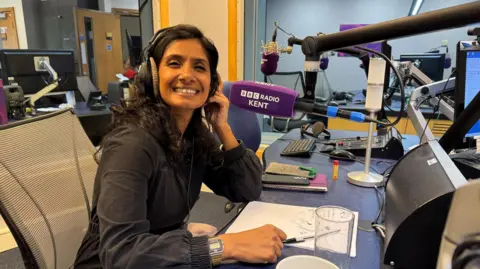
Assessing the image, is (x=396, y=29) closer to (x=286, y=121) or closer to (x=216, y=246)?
(x=216, y=246)

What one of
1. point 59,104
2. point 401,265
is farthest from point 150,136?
point 59,104

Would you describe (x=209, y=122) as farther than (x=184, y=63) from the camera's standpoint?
Yes

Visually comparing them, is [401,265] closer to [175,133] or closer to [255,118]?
[175,133]

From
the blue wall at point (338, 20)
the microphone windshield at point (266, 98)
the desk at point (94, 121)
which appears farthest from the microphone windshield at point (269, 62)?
the blue wall at point (338, 20)

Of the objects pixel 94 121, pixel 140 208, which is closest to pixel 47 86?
pixel 94 121

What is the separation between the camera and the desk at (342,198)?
839mm

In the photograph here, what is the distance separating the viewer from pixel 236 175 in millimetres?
1194

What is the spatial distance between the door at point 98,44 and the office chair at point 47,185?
5.15 m

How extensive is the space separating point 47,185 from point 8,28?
5972 millimetres

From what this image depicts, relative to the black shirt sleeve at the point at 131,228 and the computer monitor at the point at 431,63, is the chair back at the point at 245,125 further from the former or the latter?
the computer monitor at the point at 431,63

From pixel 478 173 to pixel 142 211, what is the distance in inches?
40.5

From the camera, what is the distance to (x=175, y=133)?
1022 millimetres

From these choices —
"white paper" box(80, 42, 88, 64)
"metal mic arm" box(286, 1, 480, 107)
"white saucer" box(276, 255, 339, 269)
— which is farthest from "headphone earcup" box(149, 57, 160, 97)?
"white paper" box(80, 42, 88, 64)

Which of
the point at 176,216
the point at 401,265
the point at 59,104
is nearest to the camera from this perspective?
the point at 401,265
